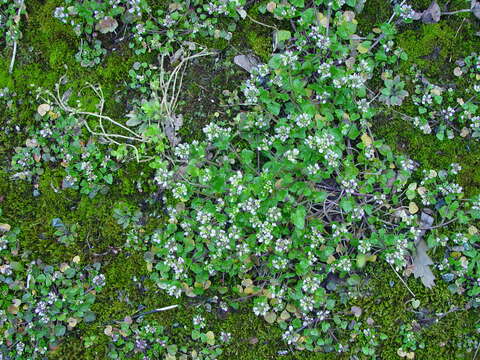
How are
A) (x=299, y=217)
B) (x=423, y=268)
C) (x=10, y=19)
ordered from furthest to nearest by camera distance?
(x=10, y=19) → (x=423, y=268) → (x=299, y=217)

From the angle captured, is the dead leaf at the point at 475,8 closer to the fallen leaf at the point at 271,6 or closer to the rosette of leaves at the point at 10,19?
the fallen leaf at the point at 271,6

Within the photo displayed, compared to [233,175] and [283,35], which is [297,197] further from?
[283,35]

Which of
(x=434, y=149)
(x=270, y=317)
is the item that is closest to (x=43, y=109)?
(x=270, y=317)

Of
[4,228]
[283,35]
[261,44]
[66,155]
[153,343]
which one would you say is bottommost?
[153,343]

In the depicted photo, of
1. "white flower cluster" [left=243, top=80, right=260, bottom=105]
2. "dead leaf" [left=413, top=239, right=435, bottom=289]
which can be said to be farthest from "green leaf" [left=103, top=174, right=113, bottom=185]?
"dead leaf" [left=413, top=239, right=435, bottom=289]

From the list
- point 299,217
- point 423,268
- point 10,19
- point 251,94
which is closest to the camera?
point 299,217

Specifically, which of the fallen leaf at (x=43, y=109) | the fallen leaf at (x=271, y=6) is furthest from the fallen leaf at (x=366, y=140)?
the fallen leaf at (x=43, y=109)

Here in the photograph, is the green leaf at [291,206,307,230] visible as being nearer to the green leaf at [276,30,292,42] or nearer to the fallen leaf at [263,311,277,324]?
the fallen leaf at [263,311,277,324]
